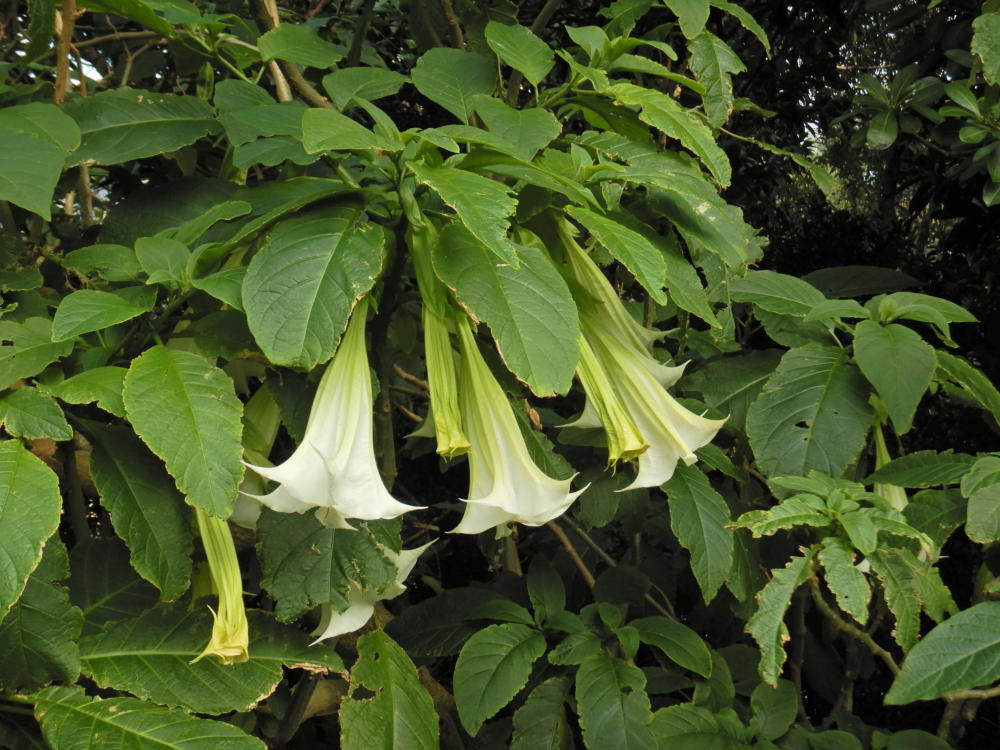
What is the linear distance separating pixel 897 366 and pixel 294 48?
830mm

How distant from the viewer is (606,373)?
3.42 ft

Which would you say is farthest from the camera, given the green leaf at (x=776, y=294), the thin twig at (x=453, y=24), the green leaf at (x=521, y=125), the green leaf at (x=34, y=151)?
the thin twig at (x=453, y=24)

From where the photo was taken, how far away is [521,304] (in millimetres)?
824

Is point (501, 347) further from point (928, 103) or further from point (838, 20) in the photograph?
point (838, 20)

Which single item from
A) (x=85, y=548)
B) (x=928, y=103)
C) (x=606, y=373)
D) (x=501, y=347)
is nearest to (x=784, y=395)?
(x=606, y=373)

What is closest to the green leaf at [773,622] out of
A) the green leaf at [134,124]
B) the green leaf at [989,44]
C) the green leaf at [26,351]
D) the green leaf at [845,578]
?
the green leaf at [845,578]

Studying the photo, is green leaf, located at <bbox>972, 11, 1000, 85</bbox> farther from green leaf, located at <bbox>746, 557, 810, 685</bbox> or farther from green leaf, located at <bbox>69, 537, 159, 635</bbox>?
green leaf, located at <bbox>69, 537, 159, 635</bbox>

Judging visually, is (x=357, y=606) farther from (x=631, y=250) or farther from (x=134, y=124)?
(x=134, y=124)

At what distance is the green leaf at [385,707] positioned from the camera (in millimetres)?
1062

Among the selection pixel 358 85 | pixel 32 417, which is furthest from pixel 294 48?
pixel 32 417

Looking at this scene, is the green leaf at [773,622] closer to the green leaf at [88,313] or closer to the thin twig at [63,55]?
the green leaf at [88,313]

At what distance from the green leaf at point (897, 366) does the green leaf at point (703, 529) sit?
242mm

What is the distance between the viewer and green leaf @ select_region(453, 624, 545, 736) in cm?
118

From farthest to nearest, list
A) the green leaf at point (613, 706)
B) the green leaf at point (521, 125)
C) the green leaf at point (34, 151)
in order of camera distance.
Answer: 1. the green leaf at point (613, 706)
2. the green leaf at point (521, 125)
3. the green leaf at point (34, 151)
